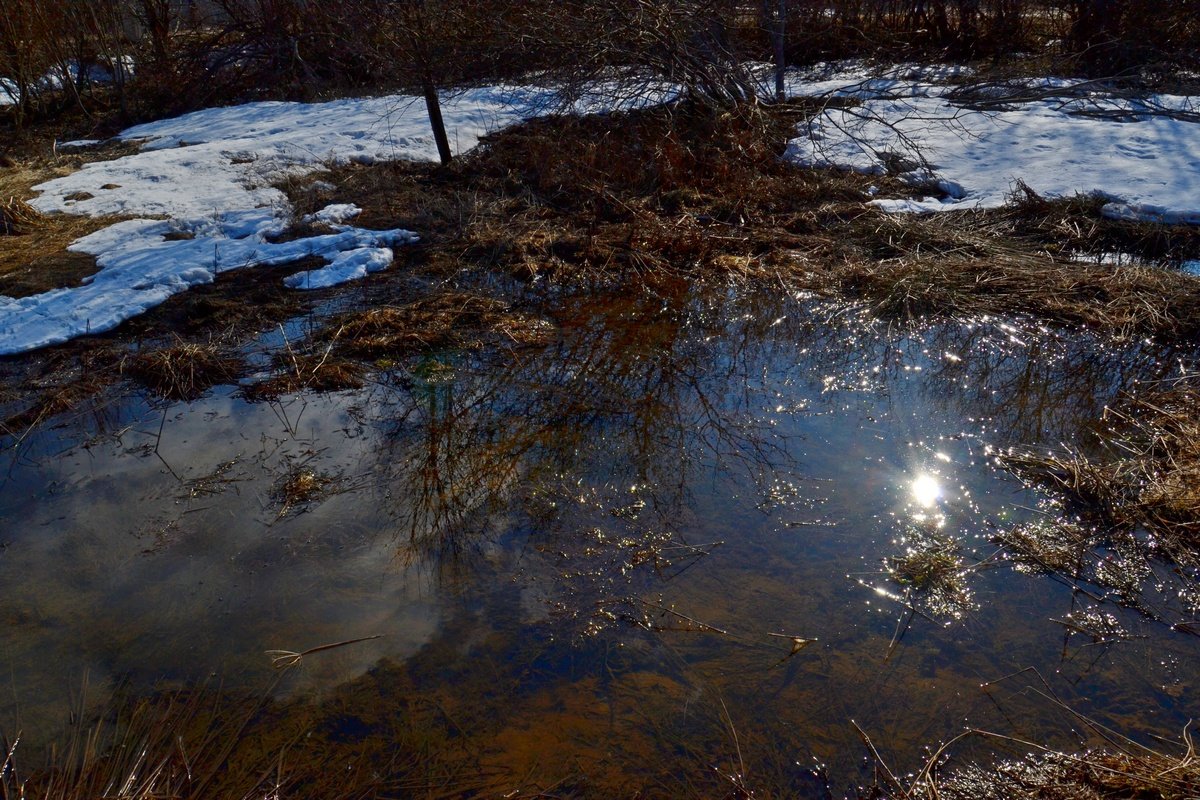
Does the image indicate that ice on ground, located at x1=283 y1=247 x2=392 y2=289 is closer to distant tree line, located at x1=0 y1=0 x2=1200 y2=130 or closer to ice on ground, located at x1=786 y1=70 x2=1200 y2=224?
distant tree line, located at x1=0 y1=0 x2=1200 y2=130

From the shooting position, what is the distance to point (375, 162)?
884 centimetres

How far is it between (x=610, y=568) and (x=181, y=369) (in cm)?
310

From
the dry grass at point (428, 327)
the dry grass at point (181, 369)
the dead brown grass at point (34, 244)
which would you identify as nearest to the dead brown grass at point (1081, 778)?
the dry grass at point (428, 327)

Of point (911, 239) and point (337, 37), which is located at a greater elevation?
point (337, 37)

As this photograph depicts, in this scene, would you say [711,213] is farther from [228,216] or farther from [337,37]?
[337,37]

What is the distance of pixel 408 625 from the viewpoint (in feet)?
10.6

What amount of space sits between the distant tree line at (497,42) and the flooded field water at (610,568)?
504cm

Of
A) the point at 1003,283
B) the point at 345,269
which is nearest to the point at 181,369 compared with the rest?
the point at 345,269

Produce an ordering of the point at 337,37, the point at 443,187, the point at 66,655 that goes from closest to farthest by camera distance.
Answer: the point at 66,655 → the point at 443,187 → the point at 337,37

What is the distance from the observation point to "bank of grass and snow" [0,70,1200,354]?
6.27 metres

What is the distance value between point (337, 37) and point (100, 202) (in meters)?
6.19

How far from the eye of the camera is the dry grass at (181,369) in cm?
488

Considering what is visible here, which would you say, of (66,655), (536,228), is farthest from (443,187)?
(66,655)

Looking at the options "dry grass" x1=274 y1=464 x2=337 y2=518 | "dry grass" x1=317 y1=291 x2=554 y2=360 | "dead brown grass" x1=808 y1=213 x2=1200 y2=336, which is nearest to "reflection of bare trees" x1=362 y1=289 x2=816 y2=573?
"dry grass" x1=317 y1=291 x2=554 y2=360
